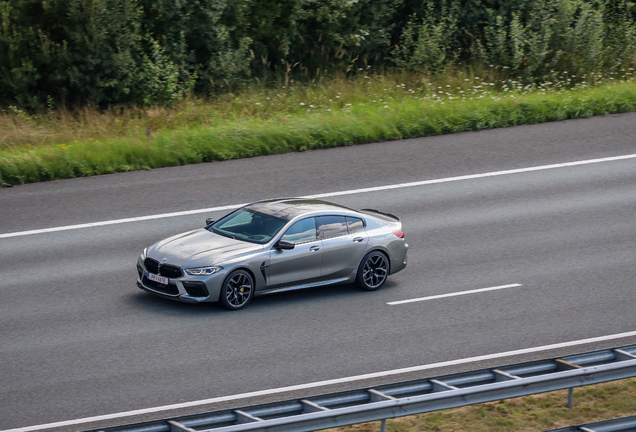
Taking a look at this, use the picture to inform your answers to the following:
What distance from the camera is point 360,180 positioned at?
17703 millimetres

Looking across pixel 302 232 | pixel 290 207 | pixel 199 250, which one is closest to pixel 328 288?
pixel 302 232

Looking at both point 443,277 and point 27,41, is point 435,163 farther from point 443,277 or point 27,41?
point 27,41

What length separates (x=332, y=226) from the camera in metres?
12.8

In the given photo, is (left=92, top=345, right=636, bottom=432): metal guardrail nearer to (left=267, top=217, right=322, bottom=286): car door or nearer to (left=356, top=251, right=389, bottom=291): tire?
(left=267, top=217, right=322, bottom=286): car door

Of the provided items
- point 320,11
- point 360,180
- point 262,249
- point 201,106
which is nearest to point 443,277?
point 262,249

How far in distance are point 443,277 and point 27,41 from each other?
13.6 meters

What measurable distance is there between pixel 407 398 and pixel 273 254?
193 inches

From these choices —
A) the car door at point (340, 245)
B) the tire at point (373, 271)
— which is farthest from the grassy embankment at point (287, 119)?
the tire at point (373, 271)

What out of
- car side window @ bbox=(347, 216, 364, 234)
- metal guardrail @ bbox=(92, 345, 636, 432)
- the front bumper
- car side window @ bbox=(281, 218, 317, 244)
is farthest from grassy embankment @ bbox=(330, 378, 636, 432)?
car side window @ bbox=(347, 216, 364, 234)

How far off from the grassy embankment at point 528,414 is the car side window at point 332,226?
4.30 metres

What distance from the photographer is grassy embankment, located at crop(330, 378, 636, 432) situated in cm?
858

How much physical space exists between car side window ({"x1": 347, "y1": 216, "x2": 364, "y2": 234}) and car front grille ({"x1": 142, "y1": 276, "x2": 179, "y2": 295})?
2973mm

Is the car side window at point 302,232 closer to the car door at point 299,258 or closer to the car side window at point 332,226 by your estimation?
the car door at point 299,258

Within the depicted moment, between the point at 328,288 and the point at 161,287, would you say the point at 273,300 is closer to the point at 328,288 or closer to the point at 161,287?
the point at 328,288
